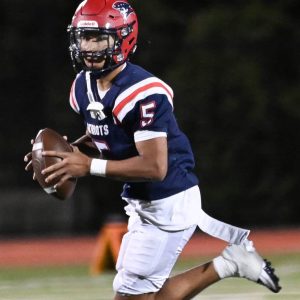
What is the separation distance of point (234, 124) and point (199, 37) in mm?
1055

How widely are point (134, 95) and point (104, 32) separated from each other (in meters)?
0.31

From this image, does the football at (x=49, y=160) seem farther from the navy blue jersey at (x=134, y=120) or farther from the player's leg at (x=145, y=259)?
the player's leg at (x=145, y=259)

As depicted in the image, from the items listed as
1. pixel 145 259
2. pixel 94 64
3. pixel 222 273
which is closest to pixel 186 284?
pixel 222 273

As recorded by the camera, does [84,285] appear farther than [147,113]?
Yes

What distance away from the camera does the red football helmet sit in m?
4.60

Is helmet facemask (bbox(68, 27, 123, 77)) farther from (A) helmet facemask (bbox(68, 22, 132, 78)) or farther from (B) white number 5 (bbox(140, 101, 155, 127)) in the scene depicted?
(B) white number 5 (bbox(140, 101, 155, 127))

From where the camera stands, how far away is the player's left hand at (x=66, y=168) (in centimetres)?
437

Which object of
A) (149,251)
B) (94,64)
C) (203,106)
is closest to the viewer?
(94,64)

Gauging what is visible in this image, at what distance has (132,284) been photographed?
4.70 m

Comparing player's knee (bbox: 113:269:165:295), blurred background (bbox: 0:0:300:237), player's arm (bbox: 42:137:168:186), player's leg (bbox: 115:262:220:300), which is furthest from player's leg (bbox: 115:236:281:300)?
blurred background (bbox: 0:0:300:237)

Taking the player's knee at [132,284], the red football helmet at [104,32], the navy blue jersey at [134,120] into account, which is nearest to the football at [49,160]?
the navy blue jersey at [134,120]

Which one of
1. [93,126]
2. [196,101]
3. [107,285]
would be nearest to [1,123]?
[196,101]

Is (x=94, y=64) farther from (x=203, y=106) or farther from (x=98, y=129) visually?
(x=203, y=106)

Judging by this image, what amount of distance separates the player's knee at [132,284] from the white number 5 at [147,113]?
26.5 inches
